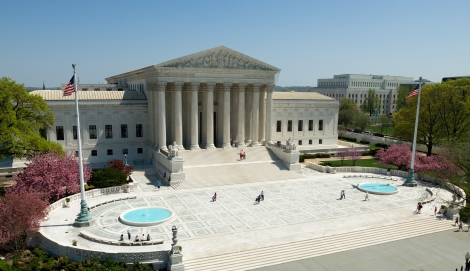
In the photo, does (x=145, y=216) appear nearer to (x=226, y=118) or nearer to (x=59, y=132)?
(x=226, y=118)

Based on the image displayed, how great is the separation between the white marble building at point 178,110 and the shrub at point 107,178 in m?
11.5

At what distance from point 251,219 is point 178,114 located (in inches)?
1023

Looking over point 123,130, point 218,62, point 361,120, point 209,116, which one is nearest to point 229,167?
point 209,116

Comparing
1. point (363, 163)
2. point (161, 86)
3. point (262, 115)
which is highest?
point (161, 86)

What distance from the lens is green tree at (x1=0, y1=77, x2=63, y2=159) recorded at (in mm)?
37659

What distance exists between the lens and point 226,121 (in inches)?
2335

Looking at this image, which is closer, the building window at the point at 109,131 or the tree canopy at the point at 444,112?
the tree canopy at the point at 444,112

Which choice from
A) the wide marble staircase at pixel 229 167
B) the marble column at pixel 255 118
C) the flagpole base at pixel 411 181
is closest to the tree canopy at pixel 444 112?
the flagpole base at pixel 411 181

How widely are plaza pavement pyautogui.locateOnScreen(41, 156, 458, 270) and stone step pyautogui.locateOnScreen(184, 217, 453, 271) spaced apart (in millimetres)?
84

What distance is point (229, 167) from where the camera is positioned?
53.3 meters

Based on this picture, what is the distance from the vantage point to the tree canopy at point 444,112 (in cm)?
5916

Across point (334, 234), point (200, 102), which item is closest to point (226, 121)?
point (200, 102)

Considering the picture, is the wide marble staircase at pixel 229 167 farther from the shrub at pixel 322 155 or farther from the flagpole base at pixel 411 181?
the flagpole base at pixel 411 181

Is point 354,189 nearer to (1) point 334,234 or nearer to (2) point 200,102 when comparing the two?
(1) point 334,234
